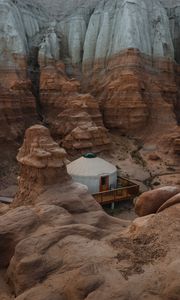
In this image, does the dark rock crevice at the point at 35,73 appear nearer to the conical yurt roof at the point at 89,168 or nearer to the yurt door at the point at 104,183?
the conical yurt roof at the point at 89,168

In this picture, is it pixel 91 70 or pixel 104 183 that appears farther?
pixel 91 70

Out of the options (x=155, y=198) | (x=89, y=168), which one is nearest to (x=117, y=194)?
(x=89, y=168)

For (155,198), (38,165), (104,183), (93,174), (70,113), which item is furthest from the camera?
(70,113)

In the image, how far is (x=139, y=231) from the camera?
5.32 meters

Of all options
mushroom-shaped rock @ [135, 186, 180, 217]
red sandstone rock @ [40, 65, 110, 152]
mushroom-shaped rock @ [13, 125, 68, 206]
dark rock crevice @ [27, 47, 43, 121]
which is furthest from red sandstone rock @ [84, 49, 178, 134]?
mushroom-shaped rock @ [135, 186, 180, 217]

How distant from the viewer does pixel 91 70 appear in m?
28.5

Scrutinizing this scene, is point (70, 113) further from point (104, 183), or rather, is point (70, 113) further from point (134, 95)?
point (104, 183)

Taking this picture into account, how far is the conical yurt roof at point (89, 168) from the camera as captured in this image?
55.0 ft

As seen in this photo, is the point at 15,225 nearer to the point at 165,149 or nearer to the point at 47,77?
the point at 165,149

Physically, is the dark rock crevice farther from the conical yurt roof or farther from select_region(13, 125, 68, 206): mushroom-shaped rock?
select_region(13, 125, 68, 206): mushroom-shaped rock

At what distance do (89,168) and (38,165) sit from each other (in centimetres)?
691

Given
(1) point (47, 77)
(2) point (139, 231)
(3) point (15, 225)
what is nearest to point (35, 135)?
(3) point (15, 225)

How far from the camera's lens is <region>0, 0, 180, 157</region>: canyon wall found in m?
22.5

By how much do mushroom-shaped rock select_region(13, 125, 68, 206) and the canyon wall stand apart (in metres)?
9.59
